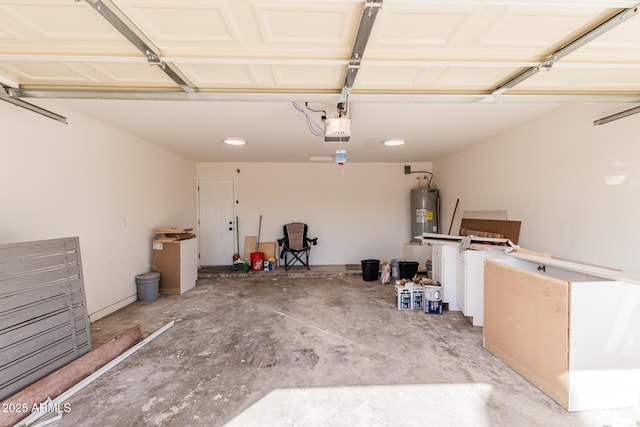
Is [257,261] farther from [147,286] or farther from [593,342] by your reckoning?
[593,342]

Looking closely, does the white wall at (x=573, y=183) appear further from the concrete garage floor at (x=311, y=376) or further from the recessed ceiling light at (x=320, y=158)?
the recessed ceiling light at (x=320, y=158)

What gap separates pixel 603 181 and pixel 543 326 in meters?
1.56

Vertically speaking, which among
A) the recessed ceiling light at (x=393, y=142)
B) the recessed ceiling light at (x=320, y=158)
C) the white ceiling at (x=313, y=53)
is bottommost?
the white ceiling at (x=313, y=53)

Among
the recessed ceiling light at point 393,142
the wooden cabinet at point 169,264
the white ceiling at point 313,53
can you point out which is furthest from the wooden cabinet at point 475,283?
the wooden cabinet at point 169,264

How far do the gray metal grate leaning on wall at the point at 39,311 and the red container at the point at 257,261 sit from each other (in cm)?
311

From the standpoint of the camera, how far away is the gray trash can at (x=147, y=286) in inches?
145

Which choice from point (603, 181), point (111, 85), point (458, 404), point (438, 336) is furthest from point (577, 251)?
point (111, 85)

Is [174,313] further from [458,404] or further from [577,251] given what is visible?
[577,251]

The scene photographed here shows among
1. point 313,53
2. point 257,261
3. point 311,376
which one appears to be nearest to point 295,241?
point 257,261

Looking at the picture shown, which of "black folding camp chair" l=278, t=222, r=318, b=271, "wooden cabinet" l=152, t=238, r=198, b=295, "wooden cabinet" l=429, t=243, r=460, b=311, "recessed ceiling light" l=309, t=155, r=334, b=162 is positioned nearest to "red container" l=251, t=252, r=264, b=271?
"black folding camp chair" l=278, t=222, r=318, b=271

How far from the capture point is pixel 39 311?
6.23 feet

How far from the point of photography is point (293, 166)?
18.9 ft

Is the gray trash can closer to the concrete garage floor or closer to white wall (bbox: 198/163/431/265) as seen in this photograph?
the concrete garage floor

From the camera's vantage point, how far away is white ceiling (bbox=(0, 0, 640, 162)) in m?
1.22
